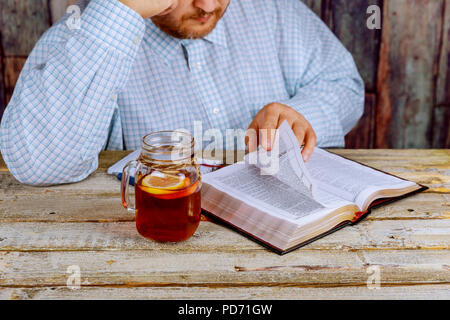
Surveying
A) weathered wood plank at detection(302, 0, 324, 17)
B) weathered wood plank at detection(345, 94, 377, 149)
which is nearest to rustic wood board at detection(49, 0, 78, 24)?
weathered wood plank at detection(302, 0, 324, 17)

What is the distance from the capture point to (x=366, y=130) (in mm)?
2066

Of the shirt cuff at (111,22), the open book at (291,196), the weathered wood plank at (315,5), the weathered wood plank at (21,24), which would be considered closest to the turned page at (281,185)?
the open book at (291,196)

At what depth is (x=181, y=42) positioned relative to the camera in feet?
4.80

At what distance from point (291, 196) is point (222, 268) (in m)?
0.22

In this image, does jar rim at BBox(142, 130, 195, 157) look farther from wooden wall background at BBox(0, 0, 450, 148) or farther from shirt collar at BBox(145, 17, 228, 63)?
wooden wall background at BBox(0, 0, 450, 148)

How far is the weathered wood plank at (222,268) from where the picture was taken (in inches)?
29.0

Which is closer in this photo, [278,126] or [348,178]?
[348,178]

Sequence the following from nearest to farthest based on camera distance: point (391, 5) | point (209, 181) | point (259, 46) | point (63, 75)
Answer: point (209, 181) → point (63, 75) → point (259, 46) → point (391, 5)

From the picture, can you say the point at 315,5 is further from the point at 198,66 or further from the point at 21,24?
the point at 21,24

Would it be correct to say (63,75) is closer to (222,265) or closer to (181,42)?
(181,42)

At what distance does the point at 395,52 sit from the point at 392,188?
1.13m

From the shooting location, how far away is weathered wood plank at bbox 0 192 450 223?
3.07 ft

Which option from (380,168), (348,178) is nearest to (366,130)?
(380,168)

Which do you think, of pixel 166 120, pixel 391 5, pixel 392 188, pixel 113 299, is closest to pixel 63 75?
pixel 166 120
